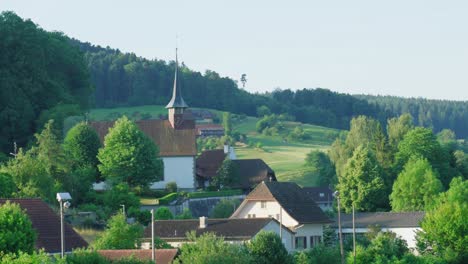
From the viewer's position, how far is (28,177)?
236ft

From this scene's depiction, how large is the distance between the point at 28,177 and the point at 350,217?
89.2 ft

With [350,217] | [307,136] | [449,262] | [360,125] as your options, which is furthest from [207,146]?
[449,262]

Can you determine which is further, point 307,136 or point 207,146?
point 307,136

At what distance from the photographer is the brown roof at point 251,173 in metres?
102

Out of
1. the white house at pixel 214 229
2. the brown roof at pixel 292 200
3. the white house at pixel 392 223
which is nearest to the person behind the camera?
the white house at pixel 214 229

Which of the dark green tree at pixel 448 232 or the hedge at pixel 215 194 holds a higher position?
the hedge at pixel 215 194

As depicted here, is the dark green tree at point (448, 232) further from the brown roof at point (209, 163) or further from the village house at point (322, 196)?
the village house at point (322, 196)

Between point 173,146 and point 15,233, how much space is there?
2115 inches

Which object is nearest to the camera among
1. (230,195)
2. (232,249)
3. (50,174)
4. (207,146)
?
(232,249)

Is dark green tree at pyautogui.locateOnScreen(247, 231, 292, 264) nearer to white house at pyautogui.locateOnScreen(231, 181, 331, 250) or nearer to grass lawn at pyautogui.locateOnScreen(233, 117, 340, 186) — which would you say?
white house at pyautogui.locateOnScreen(231, 181, 331, 250)

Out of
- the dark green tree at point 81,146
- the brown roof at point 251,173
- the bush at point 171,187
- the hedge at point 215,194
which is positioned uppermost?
the dark green tree at point 81,146

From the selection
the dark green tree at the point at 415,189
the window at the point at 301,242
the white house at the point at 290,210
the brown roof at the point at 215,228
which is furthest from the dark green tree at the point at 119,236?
the dark green tree at the point at 415,189

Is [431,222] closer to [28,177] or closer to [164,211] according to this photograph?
[164,211]

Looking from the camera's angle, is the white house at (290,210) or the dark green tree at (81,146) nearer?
the white house at (290,210)
